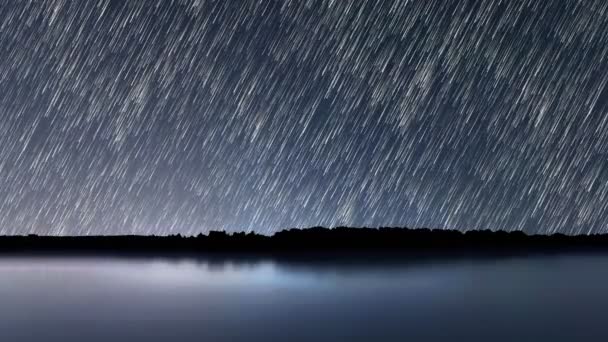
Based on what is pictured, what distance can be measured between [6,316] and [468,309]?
42.3ft

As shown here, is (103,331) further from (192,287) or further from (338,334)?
(192,287)

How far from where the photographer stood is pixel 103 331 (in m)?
19.0

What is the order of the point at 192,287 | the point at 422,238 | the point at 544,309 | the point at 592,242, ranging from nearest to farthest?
the point at 544,309
the point at 192,287
the point at 422,238
the point at 592,242

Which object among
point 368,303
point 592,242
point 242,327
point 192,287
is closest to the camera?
point 242,327

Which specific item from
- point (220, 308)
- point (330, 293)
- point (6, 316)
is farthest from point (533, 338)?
point (330, 293)

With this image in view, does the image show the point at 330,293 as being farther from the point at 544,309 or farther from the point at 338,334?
the point at 338,334

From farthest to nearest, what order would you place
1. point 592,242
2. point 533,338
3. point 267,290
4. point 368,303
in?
point 592,242 → point 267,290 → point 368,303 → point 533,338

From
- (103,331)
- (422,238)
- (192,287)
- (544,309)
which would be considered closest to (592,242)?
(422,238)

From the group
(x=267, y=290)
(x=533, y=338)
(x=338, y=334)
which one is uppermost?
(x=533, y=338)

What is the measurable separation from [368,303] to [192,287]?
14.0 metres

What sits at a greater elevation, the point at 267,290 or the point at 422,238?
the point at 267,290

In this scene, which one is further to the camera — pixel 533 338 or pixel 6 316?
pixel 6 316

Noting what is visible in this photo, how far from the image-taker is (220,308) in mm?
25906

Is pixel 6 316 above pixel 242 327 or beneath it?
beneath
